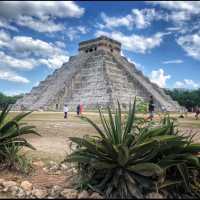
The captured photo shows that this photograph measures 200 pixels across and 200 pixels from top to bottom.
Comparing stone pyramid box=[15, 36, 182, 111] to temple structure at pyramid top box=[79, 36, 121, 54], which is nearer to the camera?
stone pyramid box=[15, 36, 182, 111]

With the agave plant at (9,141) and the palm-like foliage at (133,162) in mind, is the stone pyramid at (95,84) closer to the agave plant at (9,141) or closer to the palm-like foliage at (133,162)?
the agave plant at (9,141)

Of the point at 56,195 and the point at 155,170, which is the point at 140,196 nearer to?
the point at 155,170

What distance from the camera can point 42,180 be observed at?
432 centimetres

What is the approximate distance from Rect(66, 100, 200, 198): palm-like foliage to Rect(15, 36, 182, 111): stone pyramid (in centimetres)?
3560

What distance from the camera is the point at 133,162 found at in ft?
Result: 11.8

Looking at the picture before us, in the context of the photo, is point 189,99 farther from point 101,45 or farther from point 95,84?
point 95,84

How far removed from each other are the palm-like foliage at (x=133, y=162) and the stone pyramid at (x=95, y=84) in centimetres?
3560

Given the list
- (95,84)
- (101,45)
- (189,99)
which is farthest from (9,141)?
(189,99)

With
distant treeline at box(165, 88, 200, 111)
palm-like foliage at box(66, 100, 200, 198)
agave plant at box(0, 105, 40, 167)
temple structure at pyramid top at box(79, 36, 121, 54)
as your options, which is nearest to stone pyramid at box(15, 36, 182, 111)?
temple structure at pyramid top at box(79, 36, 121, 54)

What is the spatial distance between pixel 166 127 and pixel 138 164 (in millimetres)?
889

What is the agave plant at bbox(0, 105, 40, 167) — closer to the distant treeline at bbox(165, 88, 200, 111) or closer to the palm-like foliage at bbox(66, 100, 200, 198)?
the palm-like foliage at bbox(66, 100, 200, 198)

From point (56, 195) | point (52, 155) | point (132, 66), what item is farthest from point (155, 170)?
point (132, 66)

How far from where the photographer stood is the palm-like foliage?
345 cm

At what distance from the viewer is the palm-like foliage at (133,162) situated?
3.45 metres
